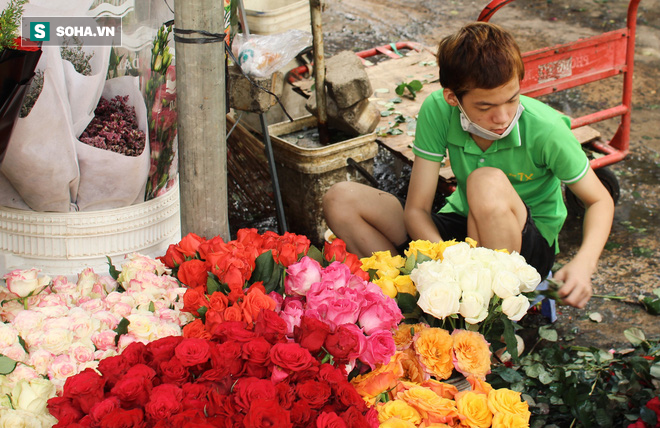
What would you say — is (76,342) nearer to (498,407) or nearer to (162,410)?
(162,410)

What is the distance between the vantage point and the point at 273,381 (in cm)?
123

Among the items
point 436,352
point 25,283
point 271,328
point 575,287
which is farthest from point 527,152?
point 25,283

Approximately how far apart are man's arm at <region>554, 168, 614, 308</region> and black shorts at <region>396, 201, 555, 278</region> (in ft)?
0.64

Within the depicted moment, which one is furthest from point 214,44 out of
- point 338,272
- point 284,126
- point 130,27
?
point 284,126

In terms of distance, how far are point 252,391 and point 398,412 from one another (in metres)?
0.42

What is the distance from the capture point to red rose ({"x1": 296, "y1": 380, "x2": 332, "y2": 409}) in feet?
3.90

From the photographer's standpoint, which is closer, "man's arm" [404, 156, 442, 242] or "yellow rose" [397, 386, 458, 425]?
"yellow rose" [397, 386, 458, 425]

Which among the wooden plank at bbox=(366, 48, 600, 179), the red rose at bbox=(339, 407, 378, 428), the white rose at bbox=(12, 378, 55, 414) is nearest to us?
the red rose at bbox=(339, 407, 378, 428)

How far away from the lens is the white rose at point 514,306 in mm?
1593

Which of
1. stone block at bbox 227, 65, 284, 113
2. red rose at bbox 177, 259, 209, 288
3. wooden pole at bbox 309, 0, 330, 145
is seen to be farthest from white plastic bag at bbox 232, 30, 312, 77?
red rose at bbox 177, 259, 209, 288

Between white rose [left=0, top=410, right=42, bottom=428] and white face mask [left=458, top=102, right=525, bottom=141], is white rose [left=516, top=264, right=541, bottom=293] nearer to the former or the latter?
white face mask [left=458, top=102, right=525, bottom=141]

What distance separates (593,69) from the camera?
11.0 feet

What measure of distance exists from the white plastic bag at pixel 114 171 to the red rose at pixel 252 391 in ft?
2.81

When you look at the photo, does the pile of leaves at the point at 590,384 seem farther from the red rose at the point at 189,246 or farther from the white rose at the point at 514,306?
the red rose at the point at 189,246
